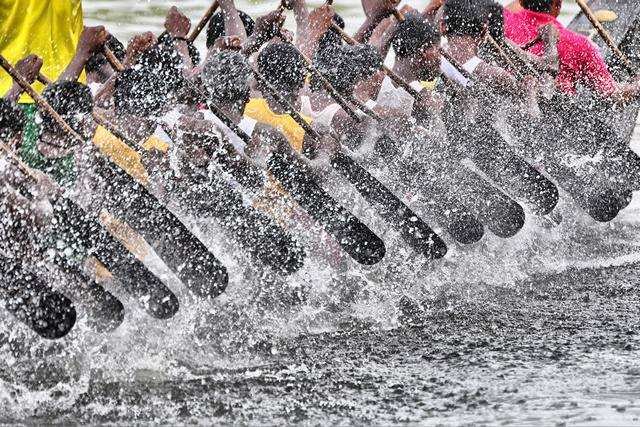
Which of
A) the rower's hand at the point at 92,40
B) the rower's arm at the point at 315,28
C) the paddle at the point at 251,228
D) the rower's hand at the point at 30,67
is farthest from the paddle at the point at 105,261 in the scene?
the rower's arm at the point at 315,28

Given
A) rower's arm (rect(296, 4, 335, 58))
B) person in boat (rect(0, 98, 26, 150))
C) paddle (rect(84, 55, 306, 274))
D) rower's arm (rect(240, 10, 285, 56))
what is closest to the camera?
person in boat (rect(0, 98, 26, 150))

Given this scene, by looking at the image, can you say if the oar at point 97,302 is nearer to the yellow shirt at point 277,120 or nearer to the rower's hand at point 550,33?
the yellow shirt at point 277,120

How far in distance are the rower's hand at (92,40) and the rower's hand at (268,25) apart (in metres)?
0.82

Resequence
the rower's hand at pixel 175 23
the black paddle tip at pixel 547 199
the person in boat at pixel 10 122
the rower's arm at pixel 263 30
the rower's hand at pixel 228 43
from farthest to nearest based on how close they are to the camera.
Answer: the black paddle tip at pixel 547 199, the rower's arm at pixel 263 30, the rower's hand at pixel 175 23, the rower's hand at pixel 228 43, the person in boat at pixel 10 122

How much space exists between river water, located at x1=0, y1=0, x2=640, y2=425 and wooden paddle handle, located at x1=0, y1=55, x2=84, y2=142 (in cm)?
66

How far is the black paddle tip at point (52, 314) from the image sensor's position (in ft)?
18.8

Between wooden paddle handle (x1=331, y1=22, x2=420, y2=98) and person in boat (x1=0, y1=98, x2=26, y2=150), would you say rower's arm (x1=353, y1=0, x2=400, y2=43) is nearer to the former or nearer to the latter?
wooden paddle handle (x1=331, y1=22, x2=420, y2=98)

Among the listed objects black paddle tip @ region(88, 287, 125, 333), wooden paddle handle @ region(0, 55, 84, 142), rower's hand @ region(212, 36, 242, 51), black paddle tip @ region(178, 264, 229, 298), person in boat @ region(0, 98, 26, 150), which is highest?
rower's hand @ region(212, 36, 242, 51)

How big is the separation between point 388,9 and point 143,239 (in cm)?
200

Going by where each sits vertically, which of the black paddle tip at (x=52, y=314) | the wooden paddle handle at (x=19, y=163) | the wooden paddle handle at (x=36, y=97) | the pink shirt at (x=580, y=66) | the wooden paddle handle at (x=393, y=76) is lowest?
the black paddle tip at (x=52, y=314)

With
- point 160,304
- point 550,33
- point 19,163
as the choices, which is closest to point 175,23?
point 19,163

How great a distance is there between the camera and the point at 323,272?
7074mm

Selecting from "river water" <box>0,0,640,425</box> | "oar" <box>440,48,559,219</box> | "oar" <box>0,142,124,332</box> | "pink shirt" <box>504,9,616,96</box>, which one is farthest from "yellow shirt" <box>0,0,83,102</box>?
"pink shirt" <box>504,9,616,96</box>

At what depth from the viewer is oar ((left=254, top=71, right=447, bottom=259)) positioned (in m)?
7.07
